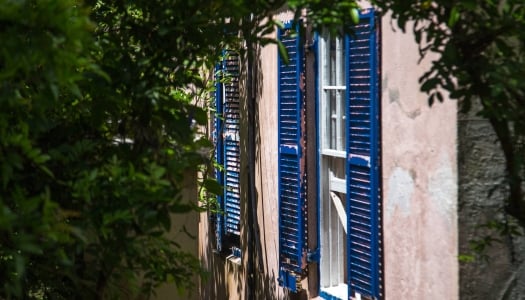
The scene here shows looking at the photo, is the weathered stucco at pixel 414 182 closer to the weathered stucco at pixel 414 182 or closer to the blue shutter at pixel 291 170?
the weathered stucco at pixel 414 182

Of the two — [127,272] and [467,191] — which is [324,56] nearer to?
[467,191]

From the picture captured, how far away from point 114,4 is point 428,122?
73.5 inches

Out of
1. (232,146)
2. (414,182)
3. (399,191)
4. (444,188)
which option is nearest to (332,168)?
(399,191)

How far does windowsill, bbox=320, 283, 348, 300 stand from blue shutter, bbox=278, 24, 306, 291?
32 centimetres

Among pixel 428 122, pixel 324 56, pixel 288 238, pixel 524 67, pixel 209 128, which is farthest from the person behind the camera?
pixel 209 128

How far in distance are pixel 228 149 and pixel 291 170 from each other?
2082 mm

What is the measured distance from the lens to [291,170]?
888 cm

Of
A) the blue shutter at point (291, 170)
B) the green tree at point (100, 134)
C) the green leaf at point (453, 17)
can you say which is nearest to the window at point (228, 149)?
the blue shutter at point (291, 170)

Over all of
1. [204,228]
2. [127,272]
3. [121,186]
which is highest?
[121,186]

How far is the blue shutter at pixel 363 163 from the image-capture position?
7.34 meters

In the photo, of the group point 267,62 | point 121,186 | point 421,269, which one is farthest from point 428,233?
point 267,62

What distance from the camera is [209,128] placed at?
11.6m

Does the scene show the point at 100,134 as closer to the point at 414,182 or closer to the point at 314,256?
the point at 414,182

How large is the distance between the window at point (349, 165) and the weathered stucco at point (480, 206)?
91 centimetres
